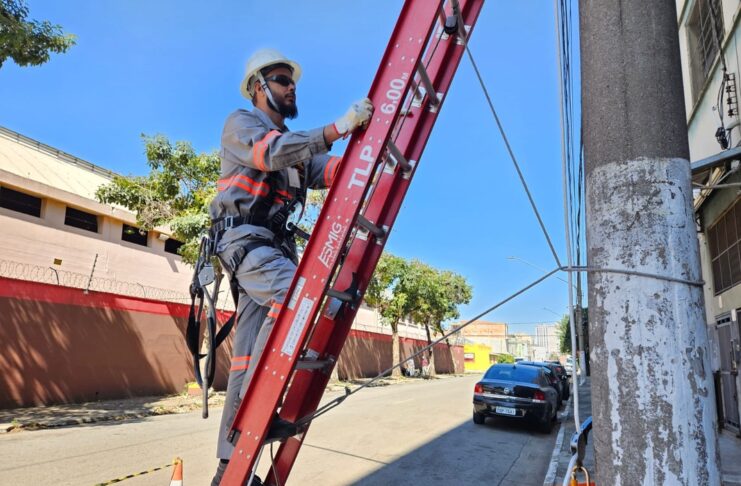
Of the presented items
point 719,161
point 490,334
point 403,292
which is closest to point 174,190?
point 719,161

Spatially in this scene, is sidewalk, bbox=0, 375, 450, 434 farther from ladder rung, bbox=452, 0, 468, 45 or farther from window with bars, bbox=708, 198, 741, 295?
window with bars, bbox=708, 198, 741, 295

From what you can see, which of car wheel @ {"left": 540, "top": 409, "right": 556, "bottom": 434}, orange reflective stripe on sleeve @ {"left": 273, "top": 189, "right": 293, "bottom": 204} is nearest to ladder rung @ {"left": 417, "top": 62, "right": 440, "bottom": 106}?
orange reflective stripe on sleeve @ {"left": 273, "top": 189, "right": 293, "bottom": 204}

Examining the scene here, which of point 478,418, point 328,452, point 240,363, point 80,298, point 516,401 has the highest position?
point 80,298

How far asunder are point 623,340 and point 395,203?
1.39 meters

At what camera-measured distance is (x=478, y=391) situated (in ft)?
40.7

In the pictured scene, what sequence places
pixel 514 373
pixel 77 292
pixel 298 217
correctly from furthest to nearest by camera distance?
pixel 77 292, pixel 514 373, pixel 298 217

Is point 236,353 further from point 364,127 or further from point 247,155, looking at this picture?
point 364,127

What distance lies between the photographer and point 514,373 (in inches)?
530

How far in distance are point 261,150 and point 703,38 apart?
1113cm

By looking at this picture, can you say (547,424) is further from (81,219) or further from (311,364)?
(81,219)

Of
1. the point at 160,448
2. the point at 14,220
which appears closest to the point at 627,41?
the point at 160,448

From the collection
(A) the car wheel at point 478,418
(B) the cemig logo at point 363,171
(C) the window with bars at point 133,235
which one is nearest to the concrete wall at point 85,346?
(C) the window with bars at point 133,235

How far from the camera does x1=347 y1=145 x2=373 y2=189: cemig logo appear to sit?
218 cm

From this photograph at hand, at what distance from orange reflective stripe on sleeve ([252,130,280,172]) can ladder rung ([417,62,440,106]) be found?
2.37ft
